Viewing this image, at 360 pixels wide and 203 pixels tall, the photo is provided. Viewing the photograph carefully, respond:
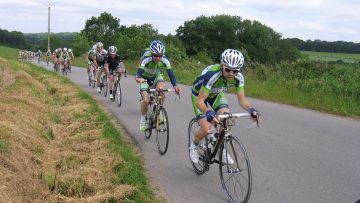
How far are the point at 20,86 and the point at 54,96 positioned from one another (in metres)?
1.19

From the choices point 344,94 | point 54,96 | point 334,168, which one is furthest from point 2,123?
point 344,94

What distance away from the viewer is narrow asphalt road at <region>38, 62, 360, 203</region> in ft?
19.5

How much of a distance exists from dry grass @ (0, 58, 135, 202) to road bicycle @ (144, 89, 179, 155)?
101cm

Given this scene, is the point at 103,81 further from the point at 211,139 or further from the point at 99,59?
the point at 211,139

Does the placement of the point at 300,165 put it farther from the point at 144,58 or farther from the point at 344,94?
the point at 344,94

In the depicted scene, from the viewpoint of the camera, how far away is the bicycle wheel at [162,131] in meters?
8.00

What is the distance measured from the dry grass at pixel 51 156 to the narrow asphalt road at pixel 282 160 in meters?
0.90

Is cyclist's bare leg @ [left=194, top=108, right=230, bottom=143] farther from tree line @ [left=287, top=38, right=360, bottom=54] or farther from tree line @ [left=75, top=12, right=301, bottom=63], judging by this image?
tree line @ [left=75, top=12, right=301, bottom=63]

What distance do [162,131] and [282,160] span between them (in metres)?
2.20

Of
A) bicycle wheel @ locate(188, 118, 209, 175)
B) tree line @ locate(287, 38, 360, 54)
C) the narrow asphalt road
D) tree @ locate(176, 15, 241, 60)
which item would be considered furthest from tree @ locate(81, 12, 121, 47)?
bicycle wheel @ locate(188, 118, 209, 175)

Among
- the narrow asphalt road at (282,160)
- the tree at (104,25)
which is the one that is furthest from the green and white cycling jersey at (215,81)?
the tree at (104,25)

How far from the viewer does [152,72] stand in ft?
32.3

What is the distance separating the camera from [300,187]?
6.16 meters

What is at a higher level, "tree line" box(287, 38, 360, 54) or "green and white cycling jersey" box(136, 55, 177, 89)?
"tree line" box(287, 38, 360, 54)
